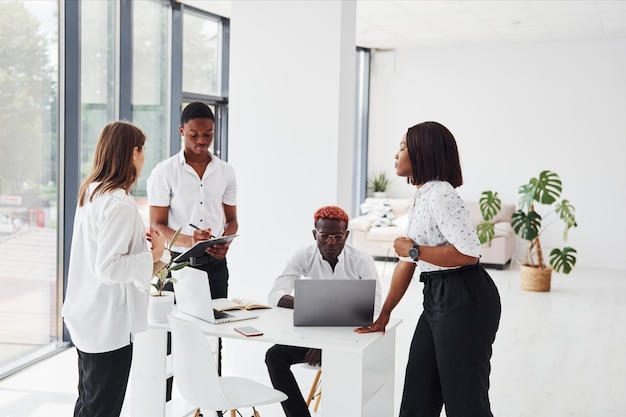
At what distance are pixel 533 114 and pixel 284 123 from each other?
671 centimetres

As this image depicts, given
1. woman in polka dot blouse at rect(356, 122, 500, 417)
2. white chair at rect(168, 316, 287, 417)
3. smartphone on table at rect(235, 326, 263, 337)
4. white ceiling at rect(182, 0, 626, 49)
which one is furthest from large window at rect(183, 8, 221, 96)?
woman in polka dot blouse at rect(356, 122, 500, 417)

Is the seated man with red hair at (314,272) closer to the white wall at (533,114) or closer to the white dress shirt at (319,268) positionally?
the white dress shirt at (319,268)

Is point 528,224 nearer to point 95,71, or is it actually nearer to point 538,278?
point 538,278

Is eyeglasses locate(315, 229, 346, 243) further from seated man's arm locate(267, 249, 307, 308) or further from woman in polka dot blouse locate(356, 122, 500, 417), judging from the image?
woman in polka dot blouse locate(356, 122, 500, 417)

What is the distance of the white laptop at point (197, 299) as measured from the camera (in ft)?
10.5

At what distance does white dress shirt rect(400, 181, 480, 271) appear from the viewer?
2.65 metres

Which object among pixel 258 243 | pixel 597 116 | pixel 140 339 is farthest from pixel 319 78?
pixel 597 116

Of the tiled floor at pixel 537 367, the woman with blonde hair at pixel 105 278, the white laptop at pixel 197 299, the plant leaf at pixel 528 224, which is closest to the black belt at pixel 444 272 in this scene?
the tiled floor at pixel 537 367

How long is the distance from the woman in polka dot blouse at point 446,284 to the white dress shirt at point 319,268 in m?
0.87

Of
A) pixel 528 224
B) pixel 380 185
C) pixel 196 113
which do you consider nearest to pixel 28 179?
pixel 196 113

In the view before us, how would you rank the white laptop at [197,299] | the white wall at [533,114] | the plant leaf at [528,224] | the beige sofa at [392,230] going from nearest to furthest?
the white laptop at [197,299] < the plant leaf at [528,224] < the beige sofa at [392,230] < the white wall at [533,114]

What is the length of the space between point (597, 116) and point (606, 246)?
5.97ft

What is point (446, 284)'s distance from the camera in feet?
8.88

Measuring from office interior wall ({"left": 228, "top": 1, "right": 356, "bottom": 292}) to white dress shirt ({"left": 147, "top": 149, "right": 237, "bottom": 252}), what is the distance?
2.58 feet
